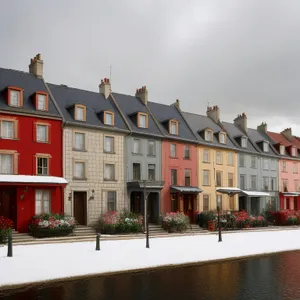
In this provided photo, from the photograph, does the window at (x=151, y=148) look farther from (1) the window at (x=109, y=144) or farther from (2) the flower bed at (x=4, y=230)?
(2) the flower bed at (x=4, y=230)

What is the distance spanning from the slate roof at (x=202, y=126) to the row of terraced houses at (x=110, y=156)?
16 centimetres

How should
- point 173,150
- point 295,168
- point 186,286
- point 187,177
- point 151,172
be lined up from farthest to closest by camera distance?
point 295,168 → point 187,177 → point 173,150 → point 151,172 → point 186,286

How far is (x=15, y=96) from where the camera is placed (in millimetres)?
30734

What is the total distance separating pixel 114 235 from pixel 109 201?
4.76 metres

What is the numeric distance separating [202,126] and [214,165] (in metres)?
4.67

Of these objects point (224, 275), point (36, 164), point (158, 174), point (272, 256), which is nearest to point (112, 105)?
point (158, 174)

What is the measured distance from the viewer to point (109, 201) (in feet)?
114

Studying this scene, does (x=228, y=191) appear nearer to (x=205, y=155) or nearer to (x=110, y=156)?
(x=205, y=155)

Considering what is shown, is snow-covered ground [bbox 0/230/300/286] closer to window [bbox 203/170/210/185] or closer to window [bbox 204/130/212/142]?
window [bbox 203/170/210/185]

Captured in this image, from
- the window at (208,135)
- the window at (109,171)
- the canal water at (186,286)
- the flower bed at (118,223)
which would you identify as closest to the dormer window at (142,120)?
the window at (109,171)

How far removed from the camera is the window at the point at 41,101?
3158cm

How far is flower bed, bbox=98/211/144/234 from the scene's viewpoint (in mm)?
31766

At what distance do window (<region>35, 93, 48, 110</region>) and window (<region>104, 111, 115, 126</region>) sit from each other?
5.15 metres

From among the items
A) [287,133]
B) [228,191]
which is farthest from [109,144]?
[287,133]
